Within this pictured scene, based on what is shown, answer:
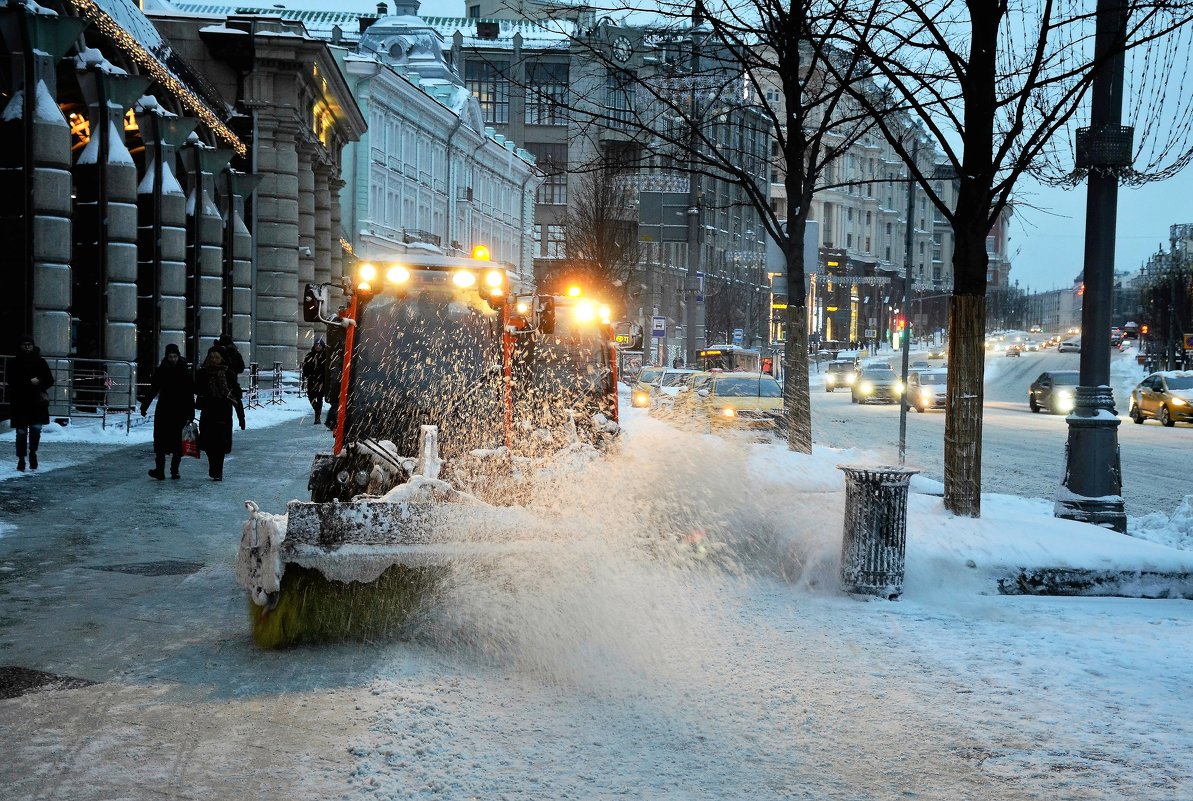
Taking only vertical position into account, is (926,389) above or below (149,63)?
below

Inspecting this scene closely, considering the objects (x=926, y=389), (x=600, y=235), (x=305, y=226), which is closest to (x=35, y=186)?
(x=305, y=226)

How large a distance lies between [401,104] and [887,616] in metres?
56.9

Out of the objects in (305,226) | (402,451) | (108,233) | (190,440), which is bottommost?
(190,440)

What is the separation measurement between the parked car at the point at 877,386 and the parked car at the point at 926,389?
4.77m

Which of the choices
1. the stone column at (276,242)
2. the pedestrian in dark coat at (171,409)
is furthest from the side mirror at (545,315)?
the stone column at (276,242)

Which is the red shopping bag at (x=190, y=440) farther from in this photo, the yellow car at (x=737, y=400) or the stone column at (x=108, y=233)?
the yellow car at (x=737, y=400)

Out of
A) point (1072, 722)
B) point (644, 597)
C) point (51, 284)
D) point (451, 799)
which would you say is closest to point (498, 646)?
point (644, 597)

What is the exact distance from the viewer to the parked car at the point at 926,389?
1716 inches

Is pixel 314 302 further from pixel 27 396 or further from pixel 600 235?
pixel 600 235

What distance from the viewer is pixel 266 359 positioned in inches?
1714

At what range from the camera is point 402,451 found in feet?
32.7

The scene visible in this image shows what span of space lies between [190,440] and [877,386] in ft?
128

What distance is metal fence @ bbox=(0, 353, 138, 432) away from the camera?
79.6 ft

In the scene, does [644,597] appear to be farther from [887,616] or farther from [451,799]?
[451,799]
